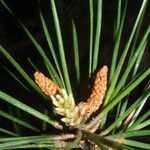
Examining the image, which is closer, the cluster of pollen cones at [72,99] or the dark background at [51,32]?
the cluster of pollen cones at [72,99]

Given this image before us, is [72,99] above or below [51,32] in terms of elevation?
below

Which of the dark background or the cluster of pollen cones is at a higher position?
the dark background

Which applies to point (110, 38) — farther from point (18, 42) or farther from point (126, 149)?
point (126, 149)

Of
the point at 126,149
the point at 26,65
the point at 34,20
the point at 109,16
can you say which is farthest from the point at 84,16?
the point at 126,149

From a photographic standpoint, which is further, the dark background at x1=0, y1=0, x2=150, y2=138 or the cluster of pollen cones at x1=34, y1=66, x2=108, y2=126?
the dark background at x1=0, y1=0, x2=150, y2=138

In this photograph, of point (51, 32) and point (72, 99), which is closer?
point (72, 99)
